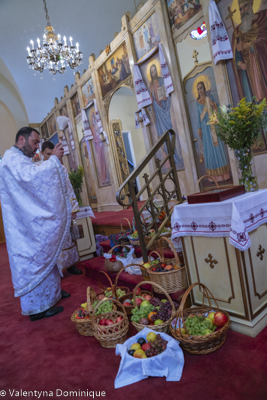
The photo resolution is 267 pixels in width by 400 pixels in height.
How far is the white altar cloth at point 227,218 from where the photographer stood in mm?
2188

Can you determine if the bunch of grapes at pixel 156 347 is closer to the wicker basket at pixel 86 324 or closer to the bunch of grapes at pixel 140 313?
the bunch of grapes at pixel 140 313

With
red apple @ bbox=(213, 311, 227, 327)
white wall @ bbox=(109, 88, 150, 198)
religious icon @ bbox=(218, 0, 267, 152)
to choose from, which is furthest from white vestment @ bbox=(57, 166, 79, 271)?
white wall @ bbox=(109, 88, 150, 198)

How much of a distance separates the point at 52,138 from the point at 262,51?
41.0 feet

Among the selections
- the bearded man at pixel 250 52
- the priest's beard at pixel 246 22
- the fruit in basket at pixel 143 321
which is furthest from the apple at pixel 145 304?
the priest's beard at pixel 246 22

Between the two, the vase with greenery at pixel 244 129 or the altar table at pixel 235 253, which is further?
the vase with greenery at pixel 244 129

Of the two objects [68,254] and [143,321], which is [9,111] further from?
[143,321]

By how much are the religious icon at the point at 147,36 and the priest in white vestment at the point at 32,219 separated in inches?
206

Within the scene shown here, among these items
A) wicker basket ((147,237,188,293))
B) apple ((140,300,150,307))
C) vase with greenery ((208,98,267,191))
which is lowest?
apple ((140,300,150,307))

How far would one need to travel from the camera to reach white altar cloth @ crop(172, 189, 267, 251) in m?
2.19

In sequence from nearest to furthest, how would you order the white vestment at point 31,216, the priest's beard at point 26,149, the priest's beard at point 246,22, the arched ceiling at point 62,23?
the white vestment at point 31,216, the priest's beard at point 26,149, the priest's beard at point 246,22, the arched ceiling at point 62,23

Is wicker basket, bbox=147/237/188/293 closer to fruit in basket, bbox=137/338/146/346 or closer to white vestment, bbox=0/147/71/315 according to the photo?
fruit in basket, bbox=137/338/146/346

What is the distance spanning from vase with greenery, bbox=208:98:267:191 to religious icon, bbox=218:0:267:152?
8.29 feet

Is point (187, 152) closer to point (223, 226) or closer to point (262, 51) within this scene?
point (262, 51)

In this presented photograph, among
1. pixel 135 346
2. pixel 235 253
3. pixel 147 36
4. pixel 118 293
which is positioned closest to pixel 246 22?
pixel 147 36
